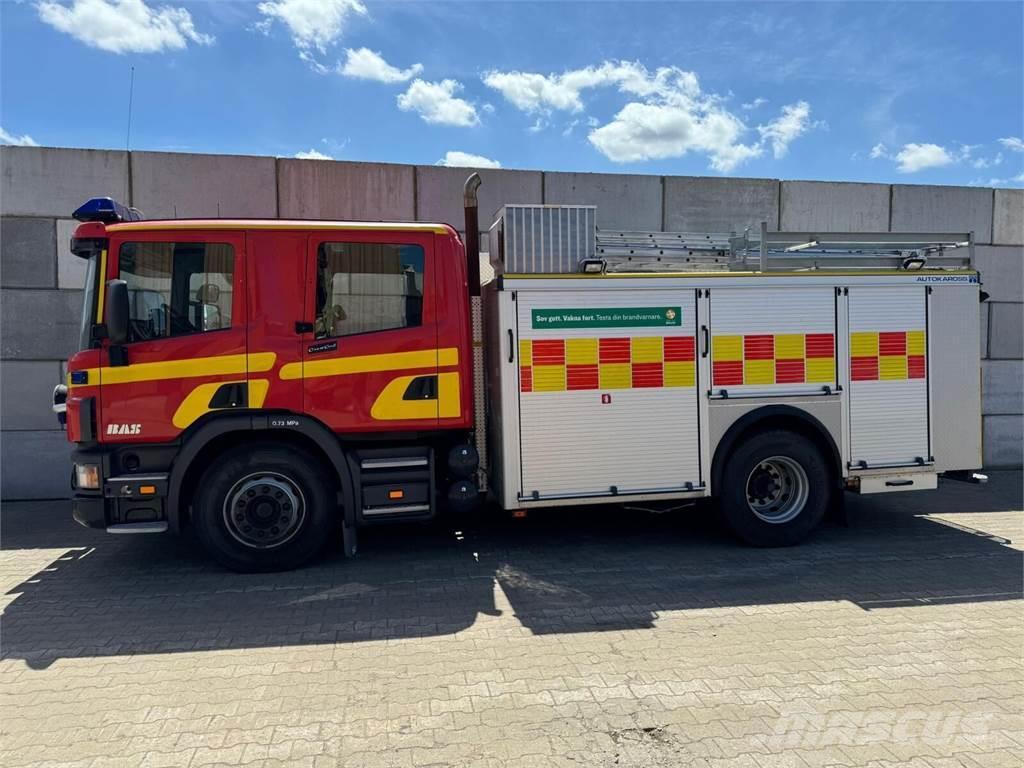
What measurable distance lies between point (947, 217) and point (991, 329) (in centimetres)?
164

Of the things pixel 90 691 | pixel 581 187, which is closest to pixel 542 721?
pixel 90 691

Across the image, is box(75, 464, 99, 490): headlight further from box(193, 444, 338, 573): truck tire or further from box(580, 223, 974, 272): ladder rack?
box(580, 223, 974, 272): ladder rack

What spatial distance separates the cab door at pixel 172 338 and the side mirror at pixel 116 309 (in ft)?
0.30

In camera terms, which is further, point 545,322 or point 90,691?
point 545,322

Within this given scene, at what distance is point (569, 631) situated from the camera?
4133 mm

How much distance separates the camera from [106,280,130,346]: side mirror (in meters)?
4.68

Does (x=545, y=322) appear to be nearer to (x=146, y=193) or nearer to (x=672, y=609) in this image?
(x=672, y=609)

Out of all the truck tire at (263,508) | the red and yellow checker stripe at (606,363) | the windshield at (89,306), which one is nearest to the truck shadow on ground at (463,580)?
the truck tire at (263,508)

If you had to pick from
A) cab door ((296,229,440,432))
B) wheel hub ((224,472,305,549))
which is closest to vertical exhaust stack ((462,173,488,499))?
cab door ((296,229,440,432))

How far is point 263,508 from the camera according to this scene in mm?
5055

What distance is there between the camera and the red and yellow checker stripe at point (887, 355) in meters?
5.80

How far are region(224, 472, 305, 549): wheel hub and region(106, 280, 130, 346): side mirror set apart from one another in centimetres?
135

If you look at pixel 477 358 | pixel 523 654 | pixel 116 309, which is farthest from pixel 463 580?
pixel 116 309

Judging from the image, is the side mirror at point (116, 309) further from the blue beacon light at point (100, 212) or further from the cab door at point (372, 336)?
the cab door at point (372, 336)
